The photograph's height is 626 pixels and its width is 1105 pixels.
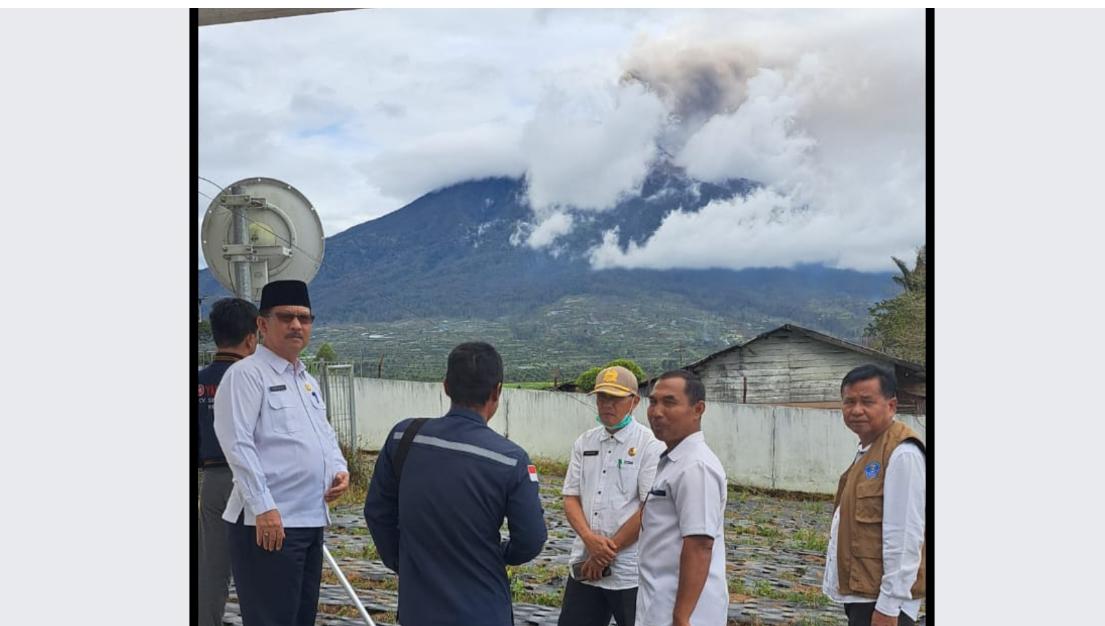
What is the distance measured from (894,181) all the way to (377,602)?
3315 mm

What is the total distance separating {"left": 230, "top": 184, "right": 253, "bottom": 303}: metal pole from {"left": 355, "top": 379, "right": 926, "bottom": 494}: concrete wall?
0.95m

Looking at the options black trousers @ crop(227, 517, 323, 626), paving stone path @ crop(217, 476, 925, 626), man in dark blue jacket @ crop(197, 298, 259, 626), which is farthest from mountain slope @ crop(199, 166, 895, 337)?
black trousers @ crop(227, 517, 323, 626)

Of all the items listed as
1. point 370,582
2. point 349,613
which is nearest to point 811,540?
point 370,582

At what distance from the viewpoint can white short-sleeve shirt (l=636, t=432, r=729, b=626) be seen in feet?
15.7

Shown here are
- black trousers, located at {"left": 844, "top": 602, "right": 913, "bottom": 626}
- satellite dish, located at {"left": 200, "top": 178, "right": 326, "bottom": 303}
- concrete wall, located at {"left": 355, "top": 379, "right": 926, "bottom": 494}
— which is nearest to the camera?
black trousers, located at {"left": 844, "top": 602, "right": 913, "bottom": 626}

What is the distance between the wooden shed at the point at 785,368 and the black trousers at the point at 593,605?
103 cm

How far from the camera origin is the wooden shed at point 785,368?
5.60 m

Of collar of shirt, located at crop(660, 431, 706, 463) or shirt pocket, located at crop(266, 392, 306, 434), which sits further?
shirt pocket, located at crop(266, 392, 306, 434)

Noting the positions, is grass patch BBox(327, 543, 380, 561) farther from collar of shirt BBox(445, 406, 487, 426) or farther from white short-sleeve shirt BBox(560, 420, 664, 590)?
collar of shirt BBox(445, 406, 487, 426)

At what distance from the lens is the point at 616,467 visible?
17.9ft

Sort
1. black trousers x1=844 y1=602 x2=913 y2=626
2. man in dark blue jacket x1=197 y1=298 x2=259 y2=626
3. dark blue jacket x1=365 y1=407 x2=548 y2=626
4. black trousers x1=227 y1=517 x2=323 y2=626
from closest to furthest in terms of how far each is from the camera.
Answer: dark blue jacket x1=365 y1=407 x2=548 y2=626 < black trousers x1=844 y1=602 x2=913 y2=626 < black trousers x1=227 y1=517 x2=323 y2=626 < man in dark blue jacket x1=197 y1=298 x2=259 y2=626

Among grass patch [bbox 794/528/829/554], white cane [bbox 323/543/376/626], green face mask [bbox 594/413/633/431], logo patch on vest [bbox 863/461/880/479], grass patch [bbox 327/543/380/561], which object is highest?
green face mask [bbox 594/413/633/431]

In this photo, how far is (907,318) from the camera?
18.1 ft

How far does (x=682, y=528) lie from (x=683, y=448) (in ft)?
1.12
